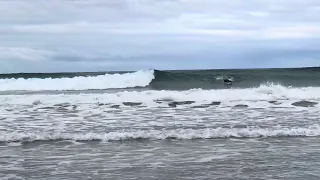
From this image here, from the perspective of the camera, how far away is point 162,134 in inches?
368

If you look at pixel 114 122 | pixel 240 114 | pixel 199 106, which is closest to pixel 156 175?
pixel 114 122

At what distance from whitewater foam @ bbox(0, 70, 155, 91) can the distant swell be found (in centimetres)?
2184

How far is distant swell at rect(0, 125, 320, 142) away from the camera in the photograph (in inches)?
360

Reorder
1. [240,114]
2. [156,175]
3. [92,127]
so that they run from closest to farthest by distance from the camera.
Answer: [156,175]
[92,127]
[240,114]

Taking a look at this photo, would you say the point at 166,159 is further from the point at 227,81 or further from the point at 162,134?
the point at 227,81

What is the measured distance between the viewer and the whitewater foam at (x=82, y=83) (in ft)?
102

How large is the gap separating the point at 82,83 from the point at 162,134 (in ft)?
76.7

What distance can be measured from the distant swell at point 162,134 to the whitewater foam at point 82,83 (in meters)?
21.8

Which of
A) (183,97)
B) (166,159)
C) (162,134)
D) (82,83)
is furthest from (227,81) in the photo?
(166,159)

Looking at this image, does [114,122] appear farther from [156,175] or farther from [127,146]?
[156,175]

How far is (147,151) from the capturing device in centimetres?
776

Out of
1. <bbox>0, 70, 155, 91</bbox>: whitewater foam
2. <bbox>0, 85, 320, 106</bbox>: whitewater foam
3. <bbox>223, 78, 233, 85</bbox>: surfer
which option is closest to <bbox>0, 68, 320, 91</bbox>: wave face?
<bbox>0, 70, 155, 91</bbox>: whitewater foam

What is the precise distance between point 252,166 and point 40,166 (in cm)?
327

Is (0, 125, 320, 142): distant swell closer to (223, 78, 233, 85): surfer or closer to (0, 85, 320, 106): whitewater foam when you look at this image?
(0, 85, 320, 106): whitewater foam
